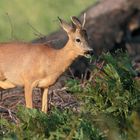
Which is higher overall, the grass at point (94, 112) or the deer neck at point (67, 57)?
the deer neck at point (67, 57)

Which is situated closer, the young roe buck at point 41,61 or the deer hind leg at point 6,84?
the young roe buck at point 41,61

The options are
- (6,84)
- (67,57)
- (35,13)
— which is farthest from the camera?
(35,13)

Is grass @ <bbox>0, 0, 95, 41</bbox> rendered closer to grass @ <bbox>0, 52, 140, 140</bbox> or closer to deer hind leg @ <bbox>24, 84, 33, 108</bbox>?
deer hind leg @ <bbox>24, 84, 33, 108</bbox>

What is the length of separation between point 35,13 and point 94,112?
1852cm

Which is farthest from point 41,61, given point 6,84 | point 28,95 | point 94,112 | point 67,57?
point 94,112

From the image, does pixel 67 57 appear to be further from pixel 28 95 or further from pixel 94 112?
pixel 94 112

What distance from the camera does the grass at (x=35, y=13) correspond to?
2620 cm

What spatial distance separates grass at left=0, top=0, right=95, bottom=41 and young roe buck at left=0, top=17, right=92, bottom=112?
12934 mm

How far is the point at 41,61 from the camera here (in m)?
12.2

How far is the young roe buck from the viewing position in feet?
39.5

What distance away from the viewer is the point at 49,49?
12391 millimetres

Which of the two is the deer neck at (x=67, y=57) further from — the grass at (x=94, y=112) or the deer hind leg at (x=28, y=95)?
the grass at (x=94, y=112)

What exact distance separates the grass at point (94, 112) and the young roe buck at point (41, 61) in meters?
1.49

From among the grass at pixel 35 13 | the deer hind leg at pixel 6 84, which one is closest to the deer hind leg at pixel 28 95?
the deer hind leg at pixel 6 84
